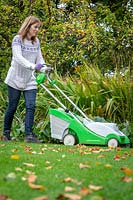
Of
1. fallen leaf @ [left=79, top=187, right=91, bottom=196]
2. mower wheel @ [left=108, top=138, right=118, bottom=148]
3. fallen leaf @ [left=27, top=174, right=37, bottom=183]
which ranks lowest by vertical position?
fallen leaf @ [left=79, top=187, right=91, bottom=196]

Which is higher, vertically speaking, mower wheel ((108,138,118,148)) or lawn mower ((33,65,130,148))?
lawn mower ((33,65,130,148))

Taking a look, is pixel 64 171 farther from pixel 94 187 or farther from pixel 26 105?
pixel 26 105

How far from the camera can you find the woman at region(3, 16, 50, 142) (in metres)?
6.24

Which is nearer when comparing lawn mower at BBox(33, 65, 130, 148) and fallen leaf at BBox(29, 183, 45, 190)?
fallen leaf at BBox(29, 183, 45, 190)

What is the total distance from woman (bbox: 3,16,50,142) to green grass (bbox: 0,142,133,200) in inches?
35.2

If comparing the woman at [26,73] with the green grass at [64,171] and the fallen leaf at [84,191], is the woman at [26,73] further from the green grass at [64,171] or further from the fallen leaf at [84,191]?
the fallen leaf at [84,191]

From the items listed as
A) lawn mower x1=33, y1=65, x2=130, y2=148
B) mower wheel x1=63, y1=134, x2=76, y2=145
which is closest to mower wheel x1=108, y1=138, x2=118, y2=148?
lawn mower x1=33, y1=65, x2=130, y2=148

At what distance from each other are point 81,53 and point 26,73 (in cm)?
333

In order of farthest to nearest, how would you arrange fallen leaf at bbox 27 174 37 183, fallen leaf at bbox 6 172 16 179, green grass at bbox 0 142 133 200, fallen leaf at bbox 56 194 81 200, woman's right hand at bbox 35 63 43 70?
woman's right hand at bbox 35 63 43 70
fallen leaf at bbox 6 172 16 179
fallen leaf at bbox 27 174 37 183
green grass at bbox 0 142 133 200
fallen leaf at bbox 56 194 81 200

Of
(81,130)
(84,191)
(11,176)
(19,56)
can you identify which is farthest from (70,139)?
(84,191)

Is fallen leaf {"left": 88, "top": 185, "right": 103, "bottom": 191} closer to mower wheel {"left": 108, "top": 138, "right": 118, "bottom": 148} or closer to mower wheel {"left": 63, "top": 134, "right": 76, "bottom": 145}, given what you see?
mower wheel {"left": 108, "top": 138, "right": 118, "bottom": 148}

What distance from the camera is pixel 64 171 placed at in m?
3.84

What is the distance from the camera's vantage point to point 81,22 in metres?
9.73

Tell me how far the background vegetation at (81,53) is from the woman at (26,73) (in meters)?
0.70
